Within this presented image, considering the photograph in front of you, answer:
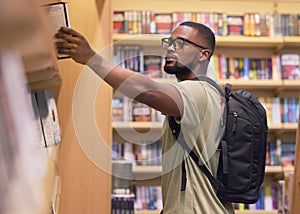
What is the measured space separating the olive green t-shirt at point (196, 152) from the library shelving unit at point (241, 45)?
2.02 m

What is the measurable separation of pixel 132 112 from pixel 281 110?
1.17 m

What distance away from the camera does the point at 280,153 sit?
3908 millimetres

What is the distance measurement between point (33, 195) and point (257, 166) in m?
1.40

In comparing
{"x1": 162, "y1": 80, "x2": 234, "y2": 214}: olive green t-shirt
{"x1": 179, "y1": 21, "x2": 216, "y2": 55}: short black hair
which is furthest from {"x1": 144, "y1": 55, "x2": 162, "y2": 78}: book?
{"x1": 162, "y1": 80, "x2": 234, "y2": 214}: olive green t-shirt

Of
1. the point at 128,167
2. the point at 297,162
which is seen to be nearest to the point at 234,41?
the point at 128,167

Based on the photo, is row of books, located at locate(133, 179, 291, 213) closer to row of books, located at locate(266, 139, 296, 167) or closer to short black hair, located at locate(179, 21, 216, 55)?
row of books, located at locate(266, 139, 296, 167)

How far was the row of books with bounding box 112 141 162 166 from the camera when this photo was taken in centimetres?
382

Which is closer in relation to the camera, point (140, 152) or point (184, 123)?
Answer: point (184, 123)

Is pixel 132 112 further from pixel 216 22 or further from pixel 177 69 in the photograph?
pixel 177 69

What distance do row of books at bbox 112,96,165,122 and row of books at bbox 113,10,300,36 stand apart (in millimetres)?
559

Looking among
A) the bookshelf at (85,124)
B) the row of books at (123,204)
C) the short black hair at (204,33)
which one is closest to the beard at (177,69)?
the short black hair at (204,33)

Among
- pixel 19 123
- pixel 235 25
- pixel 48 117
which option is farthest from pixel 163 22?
pixel 19 123

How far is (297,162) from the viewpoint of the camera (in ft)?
8.13

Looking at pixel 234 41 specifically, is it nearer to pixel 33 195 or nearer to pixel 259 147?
pixel 259 147
